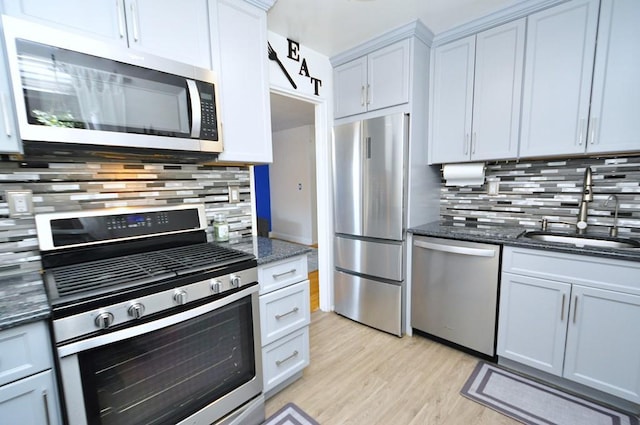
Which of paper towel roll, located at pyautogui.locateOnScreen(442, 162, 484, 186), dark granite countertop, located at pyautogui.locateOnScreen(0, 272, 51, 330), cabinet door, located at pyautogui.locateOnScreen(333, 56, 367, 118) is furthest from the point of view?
cabinet door, located at pyautogui.locateOnScreen(333, 56, 367, 118)

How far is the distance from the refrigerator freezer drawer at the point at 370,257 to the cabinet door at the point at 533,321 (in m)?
0.74

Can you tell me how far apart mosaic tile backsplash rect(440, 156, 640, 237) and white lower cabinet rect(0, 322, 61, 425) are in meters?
2.65

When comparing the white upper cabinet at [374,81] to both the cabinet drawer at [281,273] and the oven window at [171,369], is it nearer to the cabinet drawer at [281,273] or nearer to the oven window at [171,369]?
the cabinet drawer at [281,273]

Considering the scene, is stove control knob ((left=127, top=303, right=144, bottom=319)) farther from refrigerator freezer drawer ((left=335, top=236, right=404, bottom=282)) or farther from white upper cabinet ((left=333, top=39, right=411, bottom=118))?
white upper cabinet ((left=333, top=39, right=411, bottom=118))

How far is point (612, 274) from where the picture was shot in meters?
1.48

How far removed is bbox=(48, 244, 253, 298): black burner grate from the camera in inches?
40.4

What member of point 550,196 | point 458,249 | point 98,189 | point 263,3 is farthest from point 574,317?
point 98,189

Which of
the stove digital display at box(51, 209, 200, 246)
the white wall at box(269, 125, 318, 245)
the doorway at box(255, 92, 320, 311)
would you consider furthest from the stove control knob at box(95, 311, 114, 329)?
the white wall at box(269, 125, 318, 245)

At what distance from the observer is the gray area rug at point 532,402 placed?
1.49 metres

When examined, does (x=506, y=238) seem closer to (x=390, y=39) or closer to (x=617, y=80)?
(x=617, y=80)

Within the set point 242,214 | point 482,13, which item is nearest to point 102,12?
point 242,214

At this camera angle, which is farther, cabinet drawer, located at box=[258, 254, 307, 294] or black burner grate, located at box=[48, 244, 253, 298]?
cabinet drawer, located at box=[258, 254, 307, 294]

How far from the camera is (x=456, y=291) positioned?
2.02 metres

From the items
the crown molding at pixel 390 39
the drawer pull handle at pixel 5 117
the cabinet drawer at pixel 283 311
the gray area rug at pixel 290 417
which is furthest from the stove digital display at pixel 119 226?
the crown molding at pixel 390 39
